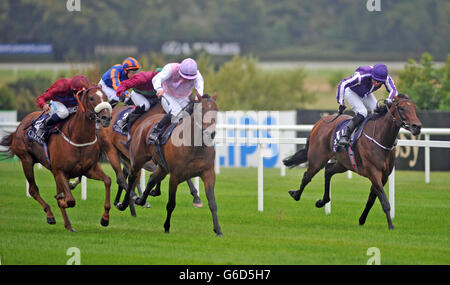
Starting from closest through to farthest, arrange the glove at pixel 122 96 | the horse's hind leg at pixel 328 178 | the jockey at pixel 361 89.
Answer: the jockey at pixel 361 89, the horse's hind leg at pixel 328 178, the glove at pixel 122 96

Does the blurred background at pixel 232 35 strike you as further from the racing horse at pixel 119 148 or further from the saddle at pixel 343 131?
the saddle at pixel 343 131

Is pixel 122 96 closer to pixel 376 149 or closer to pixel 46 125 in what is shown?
pixel 46 125

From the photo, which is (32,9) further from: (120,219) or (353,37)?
(120,219)

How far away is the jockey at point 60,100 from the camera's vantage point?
9055 millimetres

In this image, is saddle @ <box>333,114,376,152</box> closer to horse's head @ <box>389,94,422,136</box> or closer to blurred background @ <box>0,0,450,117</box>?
horse's head @ <box>389,94,422,136</box>

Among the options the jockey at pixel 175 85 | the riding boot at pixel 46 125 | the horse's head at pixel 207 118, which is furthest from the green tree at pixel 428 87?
the horse's head at pixel 207 118

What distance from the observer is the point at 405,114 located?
29.1ft

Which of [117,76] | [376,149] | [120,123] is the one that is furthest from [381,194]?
[117,76]

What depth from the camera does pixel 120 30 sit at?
50562 mm

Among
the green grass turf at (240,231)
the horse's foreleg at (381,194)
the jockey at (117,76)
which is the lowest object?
the green grass turf at (240,231)

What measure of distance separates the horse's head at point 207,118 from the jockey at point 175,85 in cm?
59

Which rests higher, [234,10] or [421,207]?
[234,10]

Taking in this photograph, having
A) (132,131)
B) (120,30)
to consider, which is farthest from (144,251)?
(120,30)
